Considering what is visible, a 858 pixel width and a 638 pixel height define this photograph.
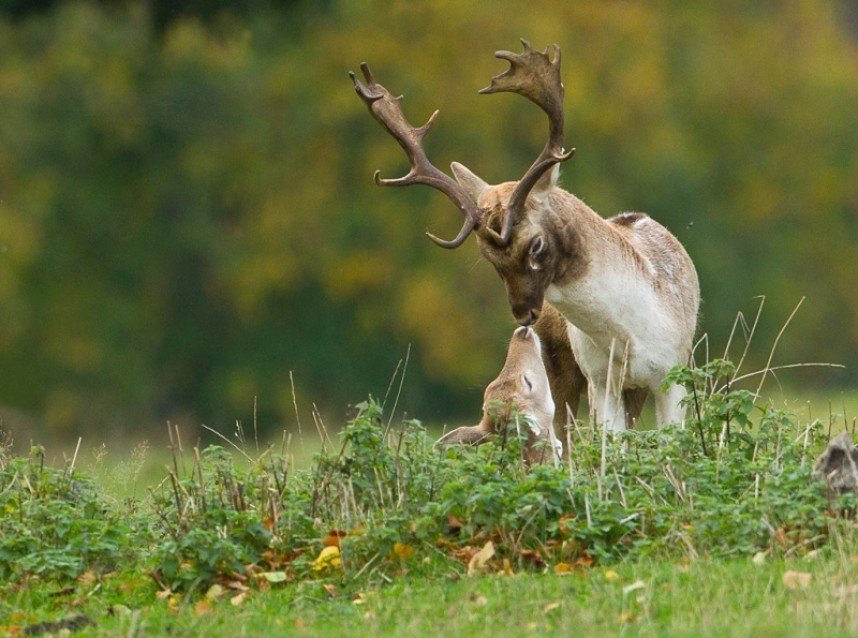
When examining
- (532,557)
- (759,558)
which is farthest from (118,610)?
(759,558)

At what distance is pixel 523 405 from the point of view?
1032cm

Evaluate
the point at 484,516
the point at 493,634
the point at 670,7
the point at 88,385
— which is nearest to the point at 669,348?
the point at 484,516

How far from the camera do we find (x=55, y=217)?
36.3 meters

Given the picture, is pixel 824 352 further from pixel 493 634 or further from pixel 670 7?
pixel 493 634

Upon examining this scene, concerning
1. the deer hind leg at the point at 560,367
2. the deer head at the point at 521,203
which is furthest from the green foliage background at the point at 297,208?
the deer head at the point at 521,203

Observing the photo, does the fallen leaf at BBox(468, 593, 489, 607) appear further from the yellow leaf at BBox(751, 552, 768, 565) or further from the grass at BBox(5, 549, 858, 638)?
the yellow leaf at BBox(751, 552, 768, 565)

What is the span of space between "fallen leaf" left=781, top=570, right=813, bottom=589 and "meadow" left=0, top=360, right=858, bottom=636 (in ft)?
0.04

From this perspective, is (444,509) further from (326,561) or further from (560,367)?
(560,367)

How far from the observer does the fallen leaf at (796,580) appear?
7355 mm

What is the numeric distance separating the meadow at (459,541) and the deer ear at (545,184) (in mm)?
1902

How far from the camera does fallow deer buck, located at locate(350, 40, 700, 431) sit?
10.8 m

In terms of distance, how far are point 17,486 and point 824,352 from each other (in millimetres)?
32456

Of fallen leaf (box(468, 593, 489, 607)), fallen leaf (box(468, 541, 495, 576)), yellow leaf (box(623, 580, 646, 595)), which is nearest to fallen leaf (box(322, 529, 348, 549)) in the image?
fallen leaf (box(468, 541, 495, 576))

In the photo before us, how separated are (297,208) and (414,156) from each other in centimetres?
2717
